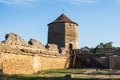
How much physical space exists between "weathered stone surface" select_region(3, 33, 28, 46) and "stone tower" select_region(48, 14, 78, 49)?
13778 millimetres

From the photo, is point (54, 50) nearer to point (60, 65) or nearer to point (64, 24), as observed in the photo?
point (60, 65)

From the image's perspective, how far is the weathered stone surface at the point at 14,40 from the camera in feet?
59.3

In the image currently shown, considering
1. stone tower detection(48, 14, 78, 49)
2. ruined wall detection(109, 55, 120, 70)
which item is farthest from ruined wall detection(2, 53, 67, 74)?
stone tower detection(48, 14, 78, 49)

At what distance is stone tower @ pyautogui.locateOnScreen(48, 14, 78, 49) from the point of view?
33.6 meters

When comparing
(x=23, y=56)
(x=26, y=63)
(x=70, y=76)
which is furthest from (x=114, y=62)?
(x=70, y=76)

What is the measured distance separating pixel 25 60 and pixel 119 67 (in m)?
11.6

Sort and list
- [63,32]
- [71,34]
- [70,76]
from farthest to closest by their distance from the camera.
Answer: [71,34] < [63,32] < [70,76]

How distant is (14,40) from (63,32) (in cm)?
1508

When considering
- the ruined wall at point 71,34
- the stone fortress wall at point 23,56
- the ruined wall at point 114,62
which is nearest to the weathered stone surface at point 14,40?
the stone fortress wall at point 23,56

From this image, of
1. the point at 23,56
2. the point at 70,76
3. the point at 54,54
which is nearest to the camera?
the point at 70,76

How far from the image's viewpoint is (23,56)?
19047mm

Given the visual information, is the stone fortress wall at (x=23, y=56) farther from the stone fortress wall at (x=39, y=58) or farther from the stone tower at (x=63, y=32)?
the stone tower at (x=63, y=32)

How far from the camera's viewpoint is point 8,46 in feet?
57.1

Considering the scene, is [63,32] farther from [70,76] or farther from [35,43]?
[70,76]
